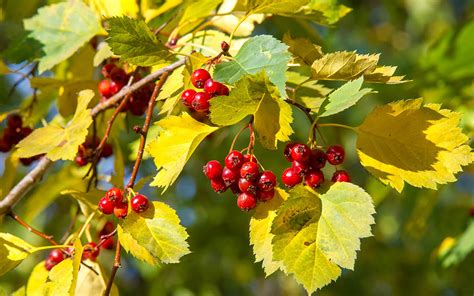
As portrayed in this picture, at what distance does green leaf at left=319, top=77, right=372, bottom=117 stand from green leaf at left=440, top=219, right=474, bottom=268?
0.97 metres

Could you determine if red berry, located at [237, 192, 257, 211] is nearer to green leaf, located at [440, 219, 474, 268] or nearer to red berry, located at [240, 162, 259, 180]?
red berry, located at [240, 162, 259, 180]

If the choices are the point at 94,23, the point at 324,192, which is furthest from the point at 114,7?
the point at 324,192

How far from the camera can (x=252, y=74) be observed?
0.95 metres

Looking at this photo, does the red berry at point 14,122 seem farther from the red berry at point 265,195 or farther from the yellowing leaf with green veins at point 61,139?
the red berry at point 265,195

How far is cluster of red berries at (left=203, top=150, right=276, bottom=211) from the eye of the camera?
0.97 m

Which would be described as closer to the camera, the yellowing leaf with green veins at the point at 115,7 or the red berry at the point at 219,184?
the red berry at the point at 219,184

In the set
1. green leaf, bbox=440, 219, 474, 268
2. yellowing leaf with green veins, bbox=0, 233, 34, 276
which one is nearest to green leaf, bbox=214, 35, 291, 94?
yellowing leaf with green veins, bbox=0, 233, 34, 276

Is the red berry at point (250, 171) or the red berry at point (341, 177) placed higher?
the red berry at point (250, 171)

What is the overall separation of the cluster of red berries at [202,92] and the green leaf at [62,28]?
1.56ft

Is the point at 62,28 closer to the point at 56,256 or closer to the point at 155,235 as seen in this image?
the point at 56,256

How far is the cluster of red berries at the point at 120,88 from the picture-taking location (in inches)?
51.9

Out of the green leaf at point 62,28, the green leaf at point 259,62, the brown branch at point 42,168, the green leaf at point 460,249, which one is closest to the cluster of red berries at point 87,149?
the brown branch at point 42,168

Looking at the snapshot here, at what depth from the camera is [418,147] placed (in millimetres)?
1015

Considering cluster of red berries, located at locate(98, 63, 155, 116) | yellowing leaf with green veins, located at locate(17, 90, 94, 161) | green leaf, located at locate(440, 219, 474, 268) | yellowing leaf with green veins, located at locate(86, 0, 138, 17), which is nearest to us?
yellowing leaf with green veins, located at locate(17, 90, 94, 161)
